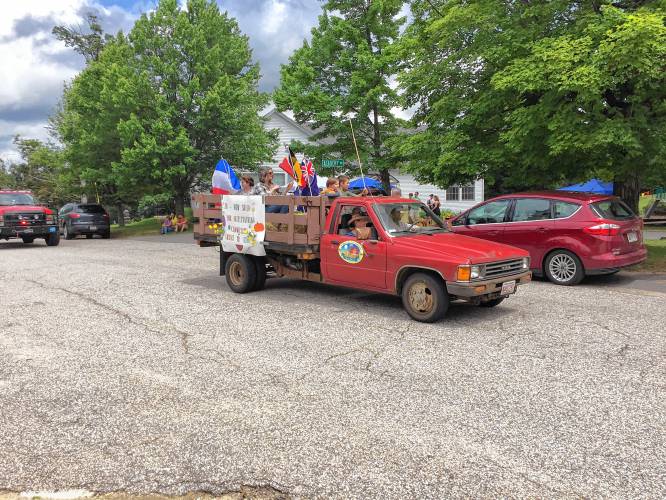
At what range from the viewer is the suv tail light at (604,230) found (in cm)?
898

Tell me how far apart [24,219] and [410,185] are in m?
21.7

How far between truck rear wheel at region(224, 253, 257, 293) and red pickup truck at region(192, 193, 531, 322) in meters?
0.02

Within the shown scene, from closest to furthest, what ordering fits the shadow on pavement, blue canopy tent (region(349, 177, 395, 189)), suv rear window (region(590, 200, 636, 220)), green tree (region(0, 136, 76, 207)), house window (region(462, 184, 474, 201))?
the shadow on pavement
suv rear window (region(590, 200, 636, 220))
blue canopy tent (region(349, 177, 395, 189))
house window (region(462, 184, 474, 201))
green tree (region(0, 136, 76, 207))

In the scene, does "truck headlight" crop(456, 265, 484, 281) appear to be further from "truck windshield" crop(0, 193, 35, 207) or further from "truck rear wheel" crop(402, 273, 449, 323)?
"truck windshield" crop(0, 193, 35, 207)

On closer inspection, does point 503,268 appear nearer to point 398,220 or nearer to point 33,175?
point 398,220

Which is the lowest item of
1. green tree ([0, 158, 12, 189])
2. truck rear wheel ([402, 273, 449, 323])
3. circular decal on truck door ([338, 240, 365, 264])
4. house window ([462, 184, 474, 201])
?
truck rear wheel ([402, 273, 449, 323])

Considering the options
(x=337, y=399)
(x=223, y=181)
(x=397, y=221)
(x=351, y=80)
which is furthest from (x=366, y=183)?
(x=337, y=399)

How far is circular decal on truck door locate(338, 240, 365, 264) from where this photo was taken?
7.33 metres

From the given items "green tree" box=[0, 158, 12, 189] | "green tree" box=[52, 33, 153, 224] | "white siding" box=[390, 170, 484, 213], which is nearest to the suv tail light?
"white siding" box=[390, 170, 484, 213]

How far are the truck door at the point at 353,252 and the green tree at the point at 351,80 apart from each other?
14.5 m

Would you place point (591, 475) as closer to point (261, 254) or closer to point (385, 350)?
point (385, 350)

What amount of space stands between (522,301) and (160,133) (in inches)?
830

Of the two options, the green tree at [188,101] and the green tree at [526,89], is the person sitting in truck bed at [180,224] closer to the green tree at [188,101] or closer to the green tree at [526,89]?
the green tree at [188,101]

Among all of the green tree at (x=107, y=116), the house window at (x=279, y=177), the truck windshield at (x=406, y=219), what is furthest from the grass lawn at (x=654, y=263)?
the house window at (x=279, y=177)
